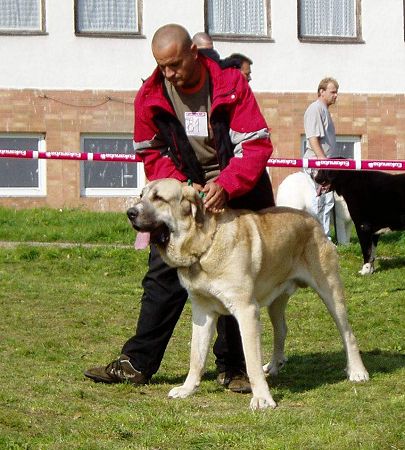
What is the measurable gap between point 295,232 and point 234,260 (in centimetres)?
68

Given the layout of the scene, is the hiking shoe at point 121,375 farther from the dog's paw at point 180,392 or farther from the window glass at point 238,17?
the window glass at point 238,17

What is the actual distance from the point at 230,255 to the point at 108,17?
14.9 meters

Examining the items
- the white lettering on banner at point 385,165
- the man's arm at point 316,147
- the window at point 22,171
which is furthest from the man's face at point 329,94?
the window at point 22,171

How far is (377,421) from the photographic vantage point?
592cm

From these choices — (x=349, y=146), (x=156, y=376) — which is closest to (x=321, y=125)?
(x=156, y=376)

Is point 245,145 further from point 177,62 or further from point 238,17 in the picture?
point 238,17

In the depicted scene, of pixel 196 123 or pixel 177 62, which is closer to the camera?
pixel 177 62

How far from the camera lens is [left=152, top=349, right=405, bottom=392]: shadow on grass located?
7481 millimetres

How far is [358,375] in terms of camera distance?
7398 millimetres

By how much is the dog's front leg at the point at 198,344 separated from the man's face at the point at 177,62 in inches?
51.5

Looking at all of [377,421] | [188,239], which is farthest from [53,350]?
[377,421]

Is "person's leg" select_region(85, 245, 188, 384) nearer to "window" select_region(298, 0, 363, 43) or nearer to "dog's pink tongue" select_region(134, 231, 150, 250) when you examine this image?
"dog's pink tongue" select_region(134, 231, 150, 250)

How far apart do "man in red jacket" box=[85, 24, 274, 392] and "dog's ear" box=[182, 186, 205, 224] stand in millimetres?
56

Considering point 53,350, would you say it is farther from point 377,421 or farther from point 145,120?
point 377,421
